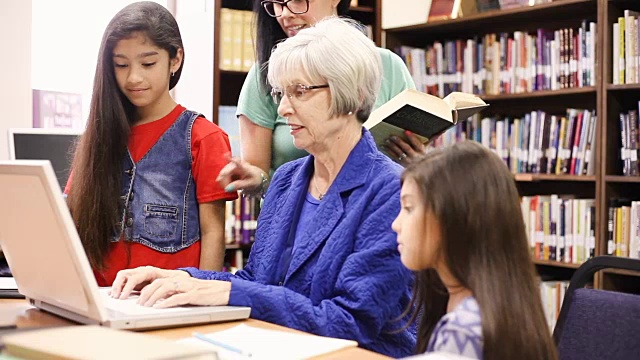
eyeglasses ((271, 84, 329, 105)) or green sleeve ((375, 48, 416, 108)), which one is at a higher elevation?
green sleeve ((375, 48, 416, 108))

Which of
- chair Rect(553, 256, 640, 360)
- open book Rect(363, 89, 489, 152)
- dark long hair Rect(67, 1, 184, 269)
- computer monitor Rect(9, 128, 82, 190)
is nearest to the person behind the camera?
chair Rect(553, 256, 640, 360)

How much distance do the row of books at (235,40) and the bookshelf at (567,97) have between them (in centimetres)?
99

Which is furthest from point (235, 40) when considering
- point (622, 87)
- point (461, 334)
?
point (461, 334)

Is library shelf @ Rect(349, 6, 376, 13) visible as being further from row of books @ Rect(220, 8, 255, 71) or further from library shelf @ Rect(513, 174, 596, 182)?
library shelf @ Rect(513, 174, 596, 182)

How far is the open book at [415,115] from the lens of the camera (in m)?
1.78

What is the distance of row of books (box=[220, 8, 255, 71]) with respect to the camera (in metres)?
3.68

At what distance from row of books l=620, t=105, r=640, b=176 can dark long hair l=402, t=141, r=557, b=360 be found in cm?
245

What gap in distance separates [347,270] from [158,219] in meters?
0.65

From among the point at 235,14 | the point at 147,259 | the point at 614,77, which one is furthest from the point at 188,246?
the point at 614,77

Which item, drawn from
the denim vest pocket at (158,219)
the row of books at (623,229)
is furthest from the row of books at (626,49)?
the denim vest pocket at (158,219)

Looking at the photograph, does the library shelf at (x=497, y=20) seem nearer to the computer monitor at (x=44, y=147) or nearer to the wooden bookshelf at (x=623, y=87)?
the wooden bookshelf at (x=623, y=87)

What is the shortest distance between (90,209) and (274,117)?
0.63 meters

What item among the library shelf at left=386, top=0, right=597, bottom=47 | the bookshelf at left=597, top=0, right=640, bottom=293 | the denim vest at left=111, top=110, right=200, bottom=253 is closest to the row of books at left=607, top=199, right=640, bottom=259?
the bookshelf at left=597, top=0, right=640, bottom=293

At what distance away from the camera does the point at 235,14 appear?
3.70 m
